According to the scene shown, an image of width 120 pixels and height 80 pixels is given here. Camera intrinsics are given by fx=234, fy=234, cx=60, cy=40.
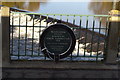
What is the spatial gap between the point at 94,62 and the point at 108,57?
1.15 feet

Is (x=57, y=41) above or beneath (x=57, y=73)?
above

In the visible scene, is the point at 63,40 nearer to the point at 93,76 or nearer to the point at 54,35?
the point at 54,35

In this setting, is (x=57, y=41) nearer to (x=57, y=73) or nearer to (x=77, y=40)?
(x=57, y=73)

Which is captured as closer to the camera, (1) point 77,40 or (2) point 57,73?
(2) point 57,73

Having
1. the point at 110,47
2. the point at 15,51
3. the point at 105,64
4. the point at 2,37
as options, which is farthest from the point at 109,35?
the point at 15,51

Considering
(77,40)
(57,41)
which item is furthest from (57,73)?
(77,40)

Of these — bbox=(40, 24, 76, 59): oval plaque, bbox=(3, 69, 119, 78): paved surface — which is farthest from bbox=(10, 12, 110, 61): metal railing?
bbox=(3, 69, 119, 78): paved surface

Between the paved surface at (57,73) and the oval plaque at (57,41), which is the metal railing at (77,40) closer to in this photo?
the oval plaque at (57,41)

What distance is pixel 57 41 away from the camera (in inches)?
203

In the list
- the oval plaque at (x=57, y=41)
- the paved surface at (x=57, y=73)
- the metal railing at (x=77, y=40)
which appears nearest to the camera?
the paved surface at (x=57, y=73)

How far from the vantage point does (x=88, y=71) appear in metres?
5.24

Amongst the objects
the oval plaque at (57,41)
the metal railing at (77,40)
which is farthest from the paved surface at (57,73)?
the metal railing at (77,40)

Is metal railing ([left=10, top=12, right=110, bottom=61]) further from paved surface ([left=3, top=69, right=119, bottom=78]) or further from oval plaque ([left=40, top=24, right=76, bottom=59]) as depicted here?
paved surface ([left=3, top=69, right=119, bottom=78])

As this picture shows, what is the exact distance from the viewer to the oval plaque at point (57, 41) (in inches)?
201
